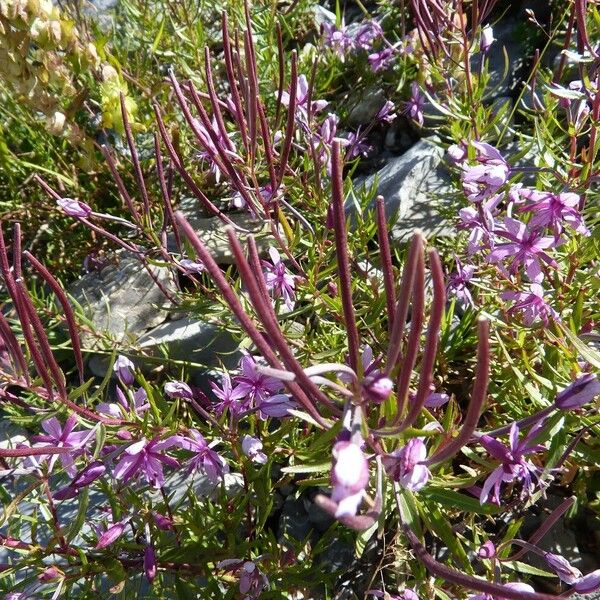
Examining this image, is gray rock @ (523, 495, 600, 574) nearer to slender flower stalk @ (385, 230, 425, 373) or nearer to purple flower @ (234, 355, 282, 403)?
purple flower @ (234, 355, 282, 403)

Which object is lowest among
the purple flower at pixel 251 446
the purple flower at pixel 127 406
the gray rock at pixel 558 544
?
the gray rock at pixel 558 544

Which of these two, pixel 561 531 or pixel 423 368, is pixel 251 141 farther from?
pixel 561 531

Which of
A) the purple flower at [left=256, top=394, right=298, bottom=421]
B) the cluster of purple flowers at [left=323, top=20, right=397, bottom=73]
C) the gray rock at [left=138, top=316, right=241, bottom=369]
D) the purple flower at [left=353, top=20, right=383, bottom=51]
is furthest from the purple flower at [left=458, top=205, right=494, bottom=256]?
the purple flower at [left=353, top=20, right=383, bottom=51]

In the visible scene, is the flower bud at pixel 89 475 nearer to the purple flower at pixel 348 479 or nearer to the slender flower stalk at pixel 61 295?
the slender flower stalk at pixel 61 295

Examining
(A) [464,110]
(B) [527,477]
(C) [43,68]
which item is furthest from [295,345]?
(C) [43,68]

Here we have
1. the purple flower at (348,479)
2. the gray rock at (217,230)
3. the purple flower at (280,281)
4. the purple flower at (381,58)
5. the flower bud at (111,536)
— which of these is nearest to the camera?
the purple flower at (348,479)

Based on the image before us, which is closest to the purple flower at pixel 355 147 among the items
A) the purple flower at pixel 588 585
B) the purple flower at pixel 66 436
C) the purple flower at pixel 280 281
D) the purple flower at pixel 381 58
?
the purple flower at pixel 381 58
